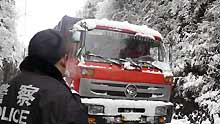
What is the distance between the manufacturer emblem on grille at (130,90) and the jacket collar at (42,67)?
6336 millimetres

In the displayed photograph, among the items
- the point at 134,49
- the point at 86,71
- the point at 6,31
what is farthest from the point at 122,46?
the point at 6,31

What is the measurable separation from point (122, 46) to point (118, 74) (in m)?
0.81

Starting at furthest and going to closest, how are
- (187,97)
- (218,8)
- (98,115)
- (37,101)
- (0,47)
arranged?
(0,47), (187,97), (218,8), (98,115), (37,101)

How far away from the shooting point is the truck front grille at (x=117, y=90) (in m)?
8.69

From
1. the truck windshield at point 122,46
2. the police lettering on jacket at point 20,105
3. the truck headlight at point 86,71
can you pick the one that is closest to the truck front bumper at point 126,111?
the truck headlight at point 86,71

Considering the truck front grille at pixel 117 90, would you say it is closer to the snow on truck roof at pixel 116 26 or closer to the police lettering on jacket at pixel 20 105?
the snow on truck roof at pixel 116 26

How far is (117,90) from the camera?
8.98 metres

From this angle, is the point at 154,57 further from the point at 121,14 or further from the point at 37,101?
the point at 121,14

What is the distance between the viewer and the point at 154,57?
9719 millimetres

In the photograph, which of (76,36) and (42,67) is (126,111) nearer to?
(76,36)

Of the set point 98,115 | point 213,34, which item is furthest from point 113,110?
point 213,34

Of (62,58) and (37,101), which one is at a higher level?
(62,58)

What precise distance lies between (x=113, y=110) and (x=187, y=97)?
5.78 meters

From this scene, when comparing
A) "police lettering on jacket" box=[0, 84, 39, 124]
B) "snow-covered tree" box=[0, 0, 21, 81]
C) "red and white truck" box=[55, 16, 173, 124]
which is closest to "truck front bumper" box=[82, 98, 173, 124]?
"red and white truck" box=[55, 16, 173, 124]
